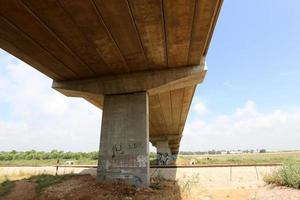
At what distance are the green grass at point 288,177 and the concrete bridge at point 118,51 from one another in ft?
19.3

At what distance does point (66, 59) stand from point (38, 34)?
252 cm

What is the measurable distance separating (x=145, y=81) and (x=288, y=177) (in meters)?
8.01

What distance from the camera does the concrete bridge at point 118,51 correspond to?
26.3 feet

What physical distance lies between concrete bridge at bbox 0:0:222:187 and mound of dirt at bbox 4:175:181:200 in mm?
890

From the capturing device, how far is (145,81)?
43.2 ft

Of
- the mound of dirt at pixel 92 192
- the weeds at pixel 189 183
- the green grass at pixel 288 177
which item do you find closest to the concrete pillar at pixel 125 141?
the mound of dirt at pixel 92 192

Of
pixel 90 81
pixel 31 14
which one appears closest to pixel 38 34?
pixel 31 14

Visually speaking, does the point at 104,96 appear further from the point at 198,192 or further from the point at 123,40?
the point at 198,192

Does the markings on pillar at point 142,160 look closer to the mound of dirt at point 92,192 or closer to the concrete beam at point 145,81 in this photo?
the mound of dirt at point 92,192

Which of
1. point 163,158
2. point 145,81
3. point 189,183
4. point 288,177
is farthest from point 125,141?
point 163,158

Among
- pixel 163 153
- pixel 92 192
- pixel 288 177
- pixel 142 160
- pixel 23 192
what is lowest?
pixel 23 192

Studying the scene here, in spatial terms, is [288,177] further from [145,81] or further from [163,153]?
[163,153]

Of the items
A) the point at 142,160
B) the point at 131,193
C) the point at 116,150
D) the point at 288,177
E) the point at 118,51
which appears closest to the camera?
the point at 288,177

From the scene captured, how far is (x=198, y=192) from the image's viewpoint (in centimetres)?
1187
